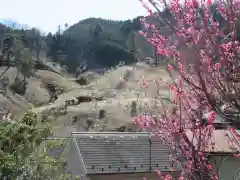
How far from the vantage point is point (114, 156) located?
16.5 metres

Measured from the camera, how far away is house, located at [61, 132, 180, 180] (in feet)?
51.4

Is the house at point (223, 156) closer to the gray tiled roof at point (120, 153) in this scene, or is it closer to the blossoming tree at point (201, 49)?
the blossoming tree at point (201, 49)

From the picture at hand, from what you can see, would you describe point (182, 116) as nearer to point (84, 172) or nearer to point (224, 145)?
point (224, 145)

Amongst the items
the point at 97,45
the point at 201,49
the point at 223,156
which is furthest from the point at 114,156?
the point at 97,45

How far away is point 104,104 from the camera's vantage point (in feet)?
153

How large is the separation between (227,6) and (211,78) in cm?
70

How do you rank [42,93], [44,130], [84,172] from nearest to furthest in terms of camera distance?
[44,130] → [84,172] → [42,93]

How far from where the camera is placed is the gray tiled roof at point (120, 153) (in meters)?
15.9

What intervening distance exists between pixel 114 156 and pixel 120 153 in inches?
17.1

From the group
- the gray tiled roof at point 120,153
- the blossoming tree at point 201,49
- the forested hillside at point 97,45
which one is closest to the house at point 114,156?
the gray tiled roof at point 120,153

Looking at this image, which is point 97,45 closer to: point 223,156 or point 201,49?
point 223,156

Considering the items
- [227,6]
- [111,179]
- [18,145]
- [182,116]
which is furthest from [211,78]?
[111,179]

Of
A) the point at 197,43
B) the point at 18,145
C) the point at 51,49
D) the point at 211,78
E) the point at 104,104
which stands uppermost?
the point at 51,49

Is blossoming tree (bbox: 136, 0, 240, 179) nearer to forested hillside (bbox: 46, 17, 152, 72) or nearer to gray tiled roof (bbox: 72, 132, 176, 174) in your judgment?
gray tiled roof (bbox: 72, 132, 176, 174)
